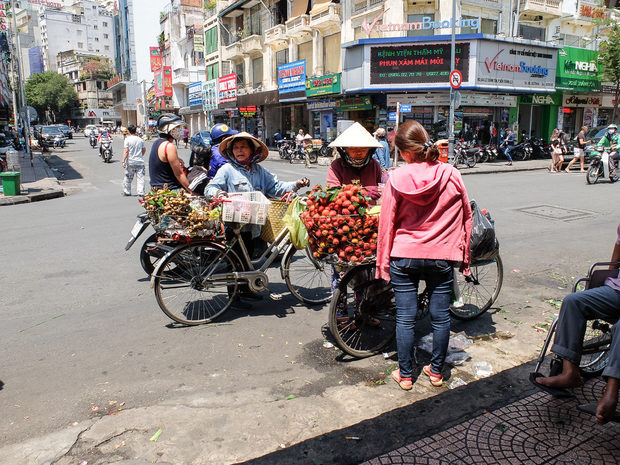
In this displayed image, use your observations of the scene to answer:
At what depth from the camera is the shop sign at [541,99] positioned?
26594mm

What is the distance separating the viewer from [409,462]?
2.56m

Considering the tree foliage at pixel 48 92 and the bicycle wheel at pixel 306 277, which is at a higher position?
the tree foliage at pixel 48 92

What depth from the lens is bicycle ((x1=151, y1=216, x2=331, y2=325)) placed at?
14.3ft

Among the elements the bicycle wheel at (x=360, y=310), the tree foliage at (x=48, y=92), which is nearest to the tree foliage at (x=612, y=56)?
the bicycle wheel at (x=360, y=310)

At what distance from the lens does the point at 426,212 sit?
10.5 feet

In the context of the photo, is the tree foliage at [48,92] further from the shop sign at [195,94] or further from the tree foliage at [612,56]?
the tree foliage at [612,56]

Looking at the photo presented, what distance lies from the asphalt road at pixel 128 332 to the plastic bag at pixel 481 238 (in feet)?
2.83

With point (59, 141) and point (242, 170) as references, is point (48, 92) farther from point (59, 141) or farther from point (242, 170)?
point (242, 170)

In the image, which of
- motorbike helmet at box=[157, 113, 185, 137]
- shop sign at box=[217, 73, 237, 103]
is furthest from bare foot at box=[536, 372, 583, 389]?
shop sign at box=[217, 73, 237, 103]

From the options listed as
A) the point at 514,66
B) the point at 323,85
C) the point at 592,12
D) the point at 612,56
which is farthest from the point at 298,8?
the point at 612,56

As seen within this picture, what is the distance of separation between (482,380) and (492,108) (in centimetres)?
2503

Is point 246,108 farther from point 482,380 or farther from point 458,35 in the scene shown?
point 482,380

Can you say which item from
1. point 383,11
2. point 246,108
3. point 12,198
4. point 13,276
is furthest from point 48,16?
point 13,276

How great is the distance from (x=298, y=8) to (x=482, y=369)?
32.1 meters
